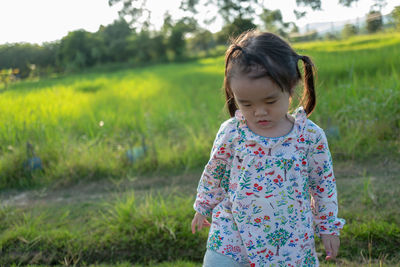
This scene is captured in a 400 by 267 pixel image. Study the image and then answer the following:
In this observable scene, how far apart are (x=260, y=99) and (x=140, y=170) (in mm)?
2165

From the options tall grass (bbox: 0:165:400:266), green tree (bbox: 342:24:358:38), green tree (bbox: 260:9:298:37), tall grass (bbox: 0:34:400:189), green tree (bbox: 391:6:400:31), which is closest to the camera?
tall grass (bbox: 0:165:400:266)

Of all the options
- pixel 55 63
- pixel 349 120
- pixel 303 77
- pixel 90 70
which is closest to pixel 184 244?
pixel 303 77

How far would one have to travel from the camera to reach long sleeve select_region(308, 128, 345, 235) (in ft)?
4.16

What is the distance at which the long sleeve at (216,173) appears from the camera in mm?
1332

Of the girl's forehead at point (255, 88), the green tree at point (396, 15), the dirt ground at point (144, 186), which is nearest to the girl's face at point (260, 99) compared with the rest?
the girl's forehead at point (255, 88)

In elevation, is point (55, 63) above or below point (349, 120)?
above

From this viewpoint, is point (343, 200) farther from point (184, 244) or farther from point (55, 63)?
point (55, 63)

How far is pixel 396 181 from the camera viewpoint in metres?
2.44

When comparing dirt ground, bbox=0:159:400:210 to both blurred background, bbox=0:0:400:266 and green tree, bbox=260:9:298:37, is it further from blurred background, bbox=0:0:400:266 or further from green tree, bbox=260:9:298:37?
green tree, bbox=260:9:298:37

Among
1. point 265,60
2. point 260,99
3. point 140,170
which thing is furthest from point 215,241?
point 140,170

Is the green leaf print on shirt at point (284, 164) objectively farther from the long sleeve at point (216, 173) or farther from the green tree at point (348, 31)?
the green tree at point (348, 31)

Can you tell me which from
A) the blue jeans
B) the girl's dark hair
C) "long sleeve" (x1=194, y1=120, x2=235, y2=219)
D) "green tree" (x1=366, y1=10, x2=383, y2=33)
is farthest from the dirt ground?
"green tree" (x1=366, y1=10, x2=383, y2=33)

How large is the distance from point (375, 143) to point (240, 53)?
87.8 inches

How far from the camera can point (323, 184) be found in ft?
4.20
